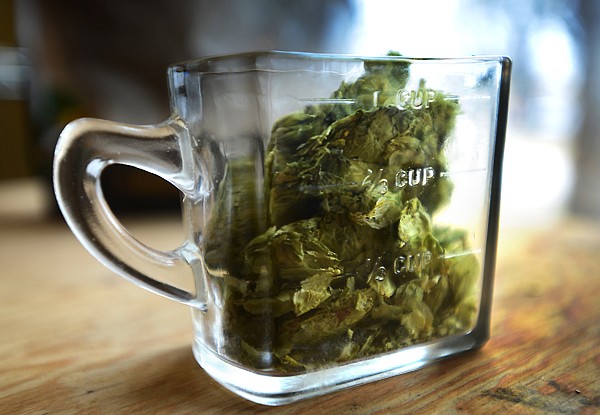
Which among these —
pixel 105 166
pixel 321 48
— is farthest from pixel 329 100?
pixel 321 48

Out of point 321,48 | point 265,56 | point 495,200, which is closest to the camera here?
point 265,56

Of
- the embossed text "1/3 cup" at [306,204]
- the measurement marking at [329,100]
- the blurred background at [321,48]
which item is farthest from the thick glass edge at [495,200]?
the blurred background at [321,48]

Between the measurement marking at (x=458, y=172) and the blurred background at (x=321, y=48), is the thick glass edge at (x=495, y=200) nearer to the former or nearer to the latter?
the measurement marking at (x=458, y=172)

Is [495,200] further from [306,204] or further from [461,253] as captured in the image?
[306,204]

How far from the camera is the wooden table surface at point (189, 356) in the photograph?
37 cm

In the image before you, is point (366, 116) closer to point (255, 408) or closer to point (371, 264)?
point (371, 264)

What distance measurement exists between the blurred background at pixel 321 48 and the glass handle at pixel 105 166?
851mm

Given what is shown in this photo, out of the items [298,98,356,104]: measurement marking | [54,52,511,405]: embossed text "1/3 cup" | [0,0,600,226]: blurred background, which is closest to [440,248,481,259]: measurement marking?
[54,52,511,405]: embossed text "1/3 cup"

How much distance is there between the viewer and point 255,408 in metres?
0.36

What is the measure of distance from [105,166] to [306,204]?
0.47 feet

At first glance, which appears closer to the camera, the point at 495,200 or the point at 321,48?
the point at 495,200

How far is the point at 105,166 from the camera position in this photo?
0.38m

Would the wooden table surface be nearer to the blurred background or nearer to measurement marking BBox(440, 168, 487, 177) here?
measurement marking BBox(440, 168, 487, 177)

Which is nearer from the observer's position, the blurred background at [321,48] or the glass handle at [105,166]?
the glass handle at [105,166]
